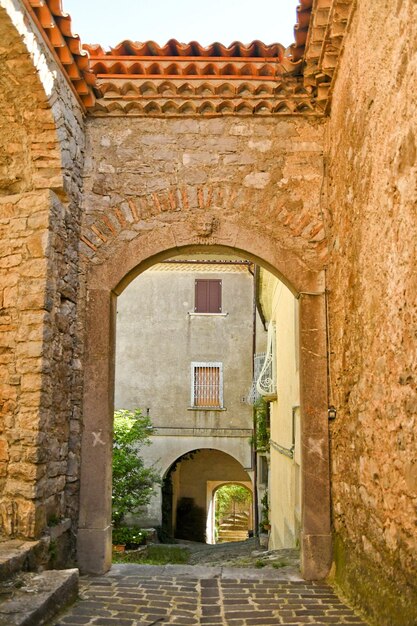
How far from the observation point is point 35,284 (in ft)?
15.5

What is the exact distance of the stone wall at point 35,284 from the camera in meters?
4.41

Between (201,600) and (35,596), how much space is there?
1349 mm

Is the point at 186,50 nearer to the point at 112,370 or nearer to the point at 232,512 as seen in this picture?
the point at 112,370

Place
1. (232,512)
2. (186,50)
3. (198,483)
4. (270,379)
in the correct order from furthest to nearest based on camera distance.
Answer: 1. (232,512)
2. (198,483)
3. (270,379)
4. (186,50)

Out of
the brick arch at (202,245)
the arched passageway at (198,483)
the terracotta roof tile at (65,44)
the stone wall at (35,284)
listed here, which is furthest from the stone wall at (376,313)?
the arched passageway at (198,483)

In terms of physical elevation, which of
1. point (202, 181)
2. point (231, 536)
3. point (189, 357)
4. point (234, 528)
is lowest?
point (231, 536)

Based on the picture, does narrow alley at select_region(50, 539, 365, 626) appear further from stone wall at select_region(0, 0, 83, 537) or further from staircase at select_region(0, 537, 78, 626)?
stone wall at select_region(0, 0, 83, 537)

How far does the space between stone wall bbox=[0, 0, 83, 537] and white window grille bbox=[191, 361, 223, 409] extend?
494 inches

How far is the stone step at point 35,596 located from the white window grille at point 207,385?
44.0ft

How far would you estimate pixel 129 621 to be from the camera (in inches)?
152

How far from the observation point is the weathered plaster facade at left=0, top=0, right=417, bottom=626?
3.37 m

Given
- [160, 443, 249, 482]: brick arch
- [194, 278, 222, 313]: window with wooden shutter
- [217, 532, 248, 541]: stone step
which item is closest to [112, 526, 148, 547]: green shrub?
[160, 443, 249, 482]: brick arch

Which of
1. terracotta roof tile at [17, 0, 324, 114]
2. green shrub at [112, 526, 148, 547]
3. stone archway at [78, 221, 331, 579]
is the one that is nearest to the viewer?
stone archway at [78, 221, 331, 579]

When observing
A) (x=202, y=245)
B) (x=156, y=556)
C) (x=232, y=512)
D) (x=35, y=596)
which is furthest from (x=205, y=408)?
(x=232, y=512)
